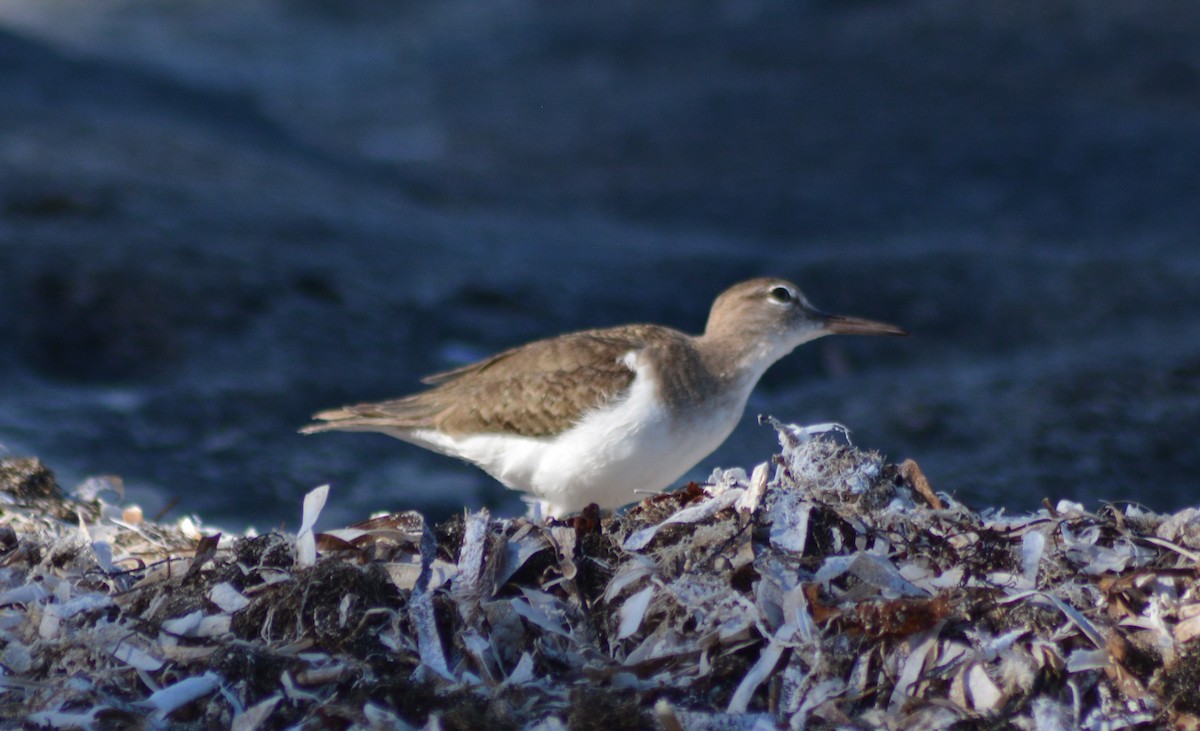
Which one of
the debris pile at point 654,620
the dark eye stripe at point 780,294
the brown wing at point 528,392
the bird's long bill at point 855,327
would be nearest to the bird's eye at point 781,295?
the dark eye stripe at point 780,294

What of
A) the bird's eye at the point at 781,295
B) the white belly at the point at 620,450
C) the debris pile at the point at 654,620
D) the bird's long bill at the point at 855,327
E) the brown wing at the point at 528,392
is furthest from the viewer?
the bird's long bill at the point at 855,327

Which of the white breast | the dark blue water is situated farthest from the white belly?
the dark blue water

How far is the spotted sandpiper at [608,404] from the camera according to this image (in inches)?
180

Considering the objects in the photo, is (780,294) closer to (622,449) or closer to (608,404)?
(608,404)

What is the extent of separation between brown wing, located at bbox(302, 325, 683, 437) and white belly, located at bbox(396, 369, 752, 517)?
68 mm

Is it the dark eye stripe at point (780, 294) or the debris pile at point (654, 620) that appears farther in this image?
the dark eye stripe at point (780, 294)

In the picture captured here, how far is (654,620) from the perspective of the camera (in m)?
3.20

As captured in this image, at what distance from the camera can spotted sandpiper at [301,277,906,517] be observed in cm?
456

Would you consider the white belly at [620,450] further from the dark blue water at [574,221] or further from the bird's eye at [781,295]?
the dark blue water at [574,221]

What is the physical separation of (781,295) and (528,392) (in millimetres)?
1182

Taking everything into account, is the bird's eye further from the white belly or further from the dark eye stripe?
the white belly

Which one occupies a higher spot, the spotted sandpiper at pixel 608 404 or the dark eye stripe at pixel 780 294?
the dark eye stripe at pixel 780 294

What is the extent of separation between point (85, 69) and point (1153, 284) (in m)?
11.2

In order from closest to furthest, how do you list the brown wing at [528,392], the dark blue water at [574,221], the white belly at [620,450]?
the white belly at [620,450] → the brown wing at [528,392] → the dark blue water at [574,221]
